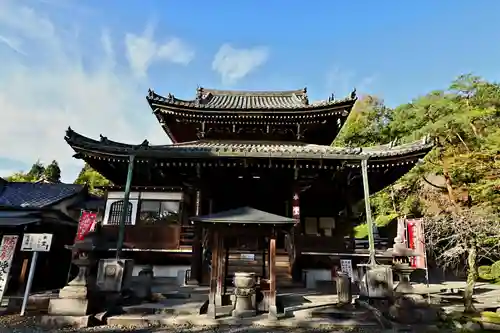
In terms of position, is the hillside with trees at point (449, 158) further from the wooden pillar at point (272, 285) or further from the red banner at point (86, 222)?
the red banner at point (86, 222)

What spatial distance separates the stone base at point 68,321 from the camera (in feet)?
24.8

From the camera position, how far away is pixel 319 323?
7.78 metres

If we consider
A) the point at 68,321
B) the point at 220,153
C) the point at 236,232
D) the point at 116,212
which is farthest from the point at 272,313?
the point at 116,212

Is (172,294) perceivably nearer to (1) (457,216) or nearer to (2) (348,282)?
(2) (348,282)

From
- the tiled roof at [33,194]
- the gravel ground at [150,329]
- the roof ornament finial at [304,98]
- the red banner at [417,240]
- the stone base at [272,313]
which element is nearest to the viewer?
the gravel ground at [150,329]

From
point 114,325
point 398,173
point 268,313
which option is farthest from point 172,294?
point 398,173

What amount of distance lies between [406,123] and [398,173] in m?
13.2

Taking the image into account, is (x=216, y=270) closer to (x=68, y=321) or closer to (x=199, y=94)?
(x=68, y=321)

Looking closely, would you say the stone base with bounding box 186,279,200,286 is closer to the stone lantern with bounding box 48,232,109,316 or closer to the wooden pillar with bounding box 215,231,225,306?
the wooden pillar with bounding box 215,231,225,306

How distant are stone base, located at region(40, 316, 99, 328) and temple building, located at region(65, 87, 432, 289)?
2.50m

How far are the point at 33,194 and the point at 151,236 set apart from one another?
8.36 meters

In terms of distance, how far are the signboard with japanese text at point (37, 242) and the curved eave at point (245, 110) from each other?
7403 millimetres

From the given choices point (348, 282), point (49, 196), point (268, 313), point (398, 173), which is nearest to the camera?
point (268, 313)

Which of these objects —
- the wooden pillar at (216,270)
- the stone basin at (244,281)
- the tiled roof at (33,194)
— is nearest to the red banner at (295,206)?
the stone basin at (244,281)
